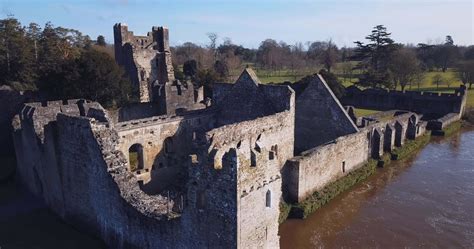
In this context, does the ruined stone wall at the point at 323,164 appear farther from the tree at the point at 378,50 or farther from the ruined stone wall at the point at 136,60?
the tree at the point at 378,50

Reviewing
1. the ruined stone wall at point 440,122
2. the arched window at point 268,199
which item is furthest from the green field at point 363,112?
the arched window at point 268,199

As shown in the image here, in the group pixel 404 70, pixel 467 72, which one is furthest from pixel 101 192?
pixel 467 72

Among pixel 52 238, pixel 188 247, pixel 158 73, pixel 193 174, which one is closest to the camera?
pixel 193 174

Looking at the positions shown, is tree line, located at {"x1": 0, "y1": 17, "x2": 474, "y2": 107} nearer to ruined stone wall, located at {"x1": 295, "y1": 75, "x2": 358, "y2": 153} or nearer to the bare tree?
the bare tree

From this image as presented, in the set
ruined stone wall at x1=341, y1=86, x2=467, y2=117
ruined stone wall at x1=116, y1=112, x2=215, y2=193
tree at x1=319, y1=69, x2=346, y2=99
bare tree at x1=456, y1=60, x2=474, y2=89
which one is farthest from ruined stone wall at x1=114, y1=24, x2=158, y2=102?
bare tree at x1=456, y1=60, x2=474, y2=89

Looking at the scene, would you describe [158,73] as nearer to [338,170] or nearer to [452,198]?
[338,170]

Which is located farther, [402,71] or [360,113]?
[402,71]

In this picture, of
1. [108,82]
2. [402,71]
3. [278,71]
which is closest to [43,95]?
[108,82]
